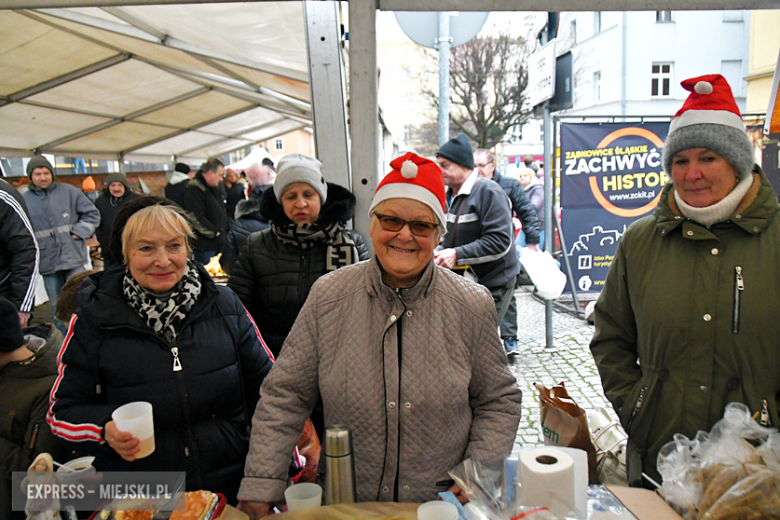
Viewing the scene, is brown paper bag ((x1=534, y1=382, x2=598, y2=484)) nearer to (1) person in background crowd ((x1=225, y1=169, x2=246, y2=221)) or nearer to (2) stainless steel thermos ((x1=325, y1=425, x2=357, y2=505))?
(2) stainless steel thermos ((x1=325, y1=425, x2=357, y2=505))

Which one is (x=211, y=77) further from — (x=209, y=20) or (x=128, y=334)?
(x=128, y=334)

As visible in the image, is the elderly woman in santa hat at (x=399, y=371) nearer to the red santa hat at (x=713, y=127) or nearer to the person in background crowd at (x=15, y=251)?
the red santa hat at (x=713, y=127)

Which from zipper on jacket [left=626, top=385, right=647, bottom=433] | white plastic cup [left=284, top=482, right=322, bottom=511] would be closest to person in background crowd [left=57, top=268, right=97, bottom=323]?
white plastic cup [left=284, top=482, right=322, bottom=511]

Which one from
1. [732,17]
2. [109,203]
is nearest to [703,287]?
[109,203]

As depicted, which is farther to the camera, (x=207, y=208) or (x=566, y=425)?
(x=207, y=208)

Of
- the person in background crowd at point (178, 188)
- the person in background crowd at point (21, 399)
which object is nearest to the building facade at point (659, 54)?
the person in background crowd at point (178, 188)

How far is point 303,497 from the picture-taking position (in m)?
1.42

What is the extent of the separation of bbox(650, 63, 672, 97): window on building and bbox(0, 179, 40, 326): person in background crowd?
2972cm

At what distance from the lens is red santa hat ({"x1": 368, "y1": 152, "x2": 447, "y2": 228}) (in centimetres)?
175

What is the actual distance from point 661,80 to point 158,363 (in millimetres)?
30730

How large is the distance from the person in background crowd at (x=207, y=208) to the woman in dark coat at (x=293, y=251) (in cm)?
538

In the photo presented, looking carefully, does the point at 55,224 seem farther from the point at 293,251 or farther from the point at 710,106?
the point at 710,106

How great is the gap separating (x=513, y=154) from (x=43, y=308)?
41.0 meters

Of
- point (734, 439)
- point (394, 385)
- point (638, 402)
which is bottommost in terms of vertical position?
point (638, 402)
